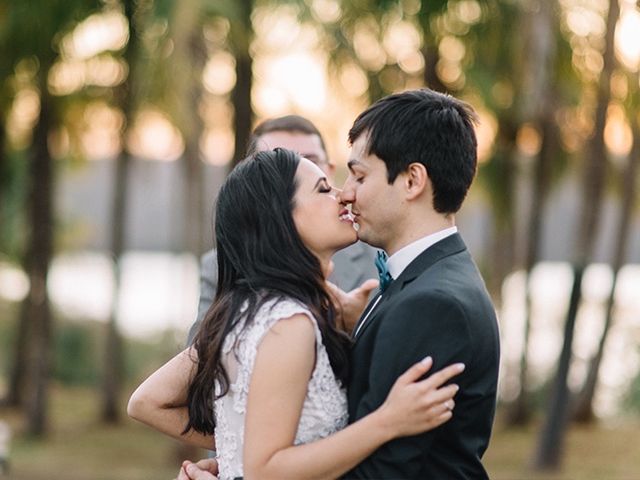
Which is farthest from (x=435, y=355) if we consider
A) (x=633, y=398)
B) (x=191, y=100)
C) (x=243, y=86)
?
(x=633, y=398)

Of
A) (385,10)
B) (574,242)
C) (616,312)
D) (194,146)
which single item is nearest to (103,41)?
(194,146)

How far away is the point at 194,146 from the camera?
1423cm

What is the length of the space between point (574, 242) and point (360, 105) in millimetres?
4029

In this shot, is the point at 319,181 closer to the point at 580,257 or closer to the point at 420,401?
the point at 420,401

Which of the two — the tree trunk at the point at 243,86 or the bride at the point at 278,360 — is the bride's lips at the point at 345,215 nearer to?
the bride at the point at 278,360

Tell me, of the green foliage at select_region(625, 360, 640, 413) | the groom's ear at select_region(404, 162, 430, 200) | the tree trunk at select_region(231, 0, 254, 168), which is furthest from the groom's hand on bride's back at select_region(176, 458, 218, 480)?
the green foliage at select_region(625, 360, 640, 413)

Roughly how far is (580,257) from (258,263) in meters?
11.4

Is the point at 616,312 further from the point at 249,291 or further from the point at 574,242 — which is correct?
the point at 249,291

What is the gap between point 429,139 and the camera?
3273mm

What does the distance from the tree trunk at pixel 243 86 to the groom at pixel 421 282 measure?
1044cm

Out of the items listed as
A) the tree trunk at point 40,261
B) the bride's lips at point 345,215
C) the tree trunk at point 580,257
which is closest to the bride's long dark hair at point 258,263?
the bride's lips at point 345,215

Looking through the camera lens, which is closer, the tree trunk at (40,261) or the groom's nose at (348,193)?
the groom's nose at (348,193)

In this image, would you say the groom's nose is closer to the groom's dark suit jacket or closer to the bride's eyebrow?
the bride's eyebrow

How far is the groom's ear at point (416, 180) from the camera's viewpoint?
3.28m
